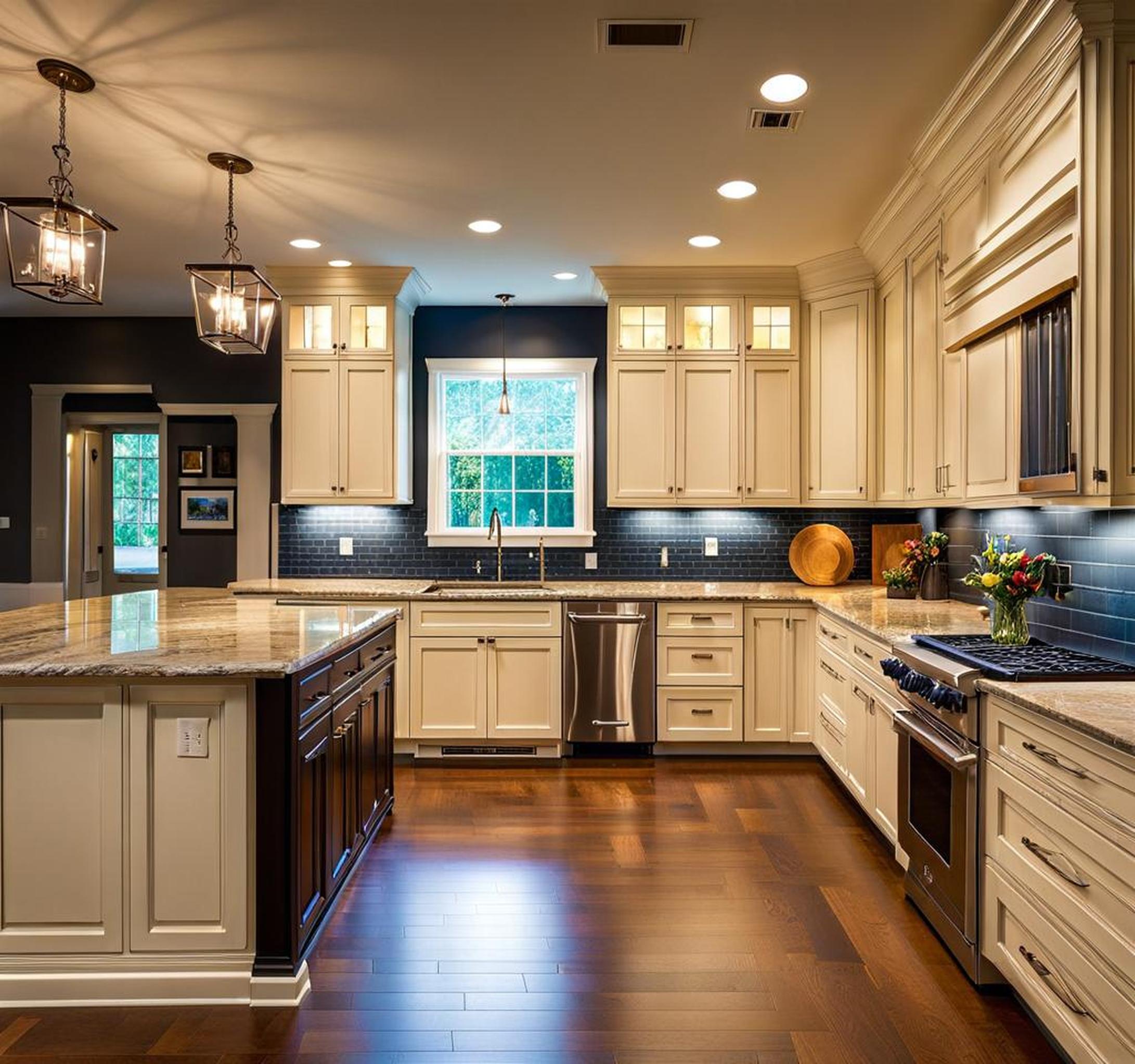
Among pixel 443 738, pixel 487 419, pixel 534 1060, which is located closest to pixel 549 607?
pixel 443 738

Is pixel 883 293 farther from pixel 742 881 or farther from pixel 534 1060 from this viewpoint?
pixel 534 1060

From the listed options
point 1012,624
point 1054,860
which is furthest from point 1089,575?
point 1054,860

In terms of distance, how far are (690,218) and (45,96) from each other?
8.80 ft

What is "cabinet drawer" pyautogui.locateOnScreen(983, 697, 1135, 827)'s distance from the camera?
173cm

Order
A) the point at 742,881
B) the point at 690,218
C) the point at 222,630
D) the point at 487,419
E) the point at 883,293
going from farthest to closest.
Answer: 1. the point at 487,419
2. the point at 883,293
3. the point at 690,218
4. the point at 742,881
5. the point at 222,630

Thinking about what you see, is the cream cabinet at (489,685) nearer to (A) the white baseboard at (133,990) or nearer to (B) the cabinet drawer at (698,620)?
(B) the cabinet drawer at (698,620)

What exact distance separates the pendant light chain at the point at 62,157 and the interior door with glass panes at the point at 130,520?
477cm

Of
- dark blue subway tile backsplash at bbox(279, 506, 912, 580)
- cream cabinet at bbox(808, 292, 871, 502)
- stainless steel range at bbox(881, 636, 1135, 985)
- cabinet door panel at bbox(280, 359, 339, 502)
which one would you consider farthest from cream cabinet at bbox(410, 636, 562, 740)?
stainless steel range at bbox(881, 636, 1135, 985)

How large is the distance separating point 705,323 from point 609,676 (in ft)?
7.03

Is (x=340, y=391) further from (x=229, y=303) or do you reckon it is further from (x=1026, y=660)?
(x=1026, y=660)

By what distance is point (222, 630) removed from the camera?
2918 millimetres

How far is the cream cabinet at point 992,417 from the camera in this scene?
9.49 ft

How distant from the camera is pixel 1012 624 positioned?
2.83 metres

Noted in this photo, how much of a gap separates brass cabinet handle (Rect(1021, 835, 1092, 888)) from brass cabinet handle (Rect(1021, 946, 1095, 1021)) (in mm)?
237
